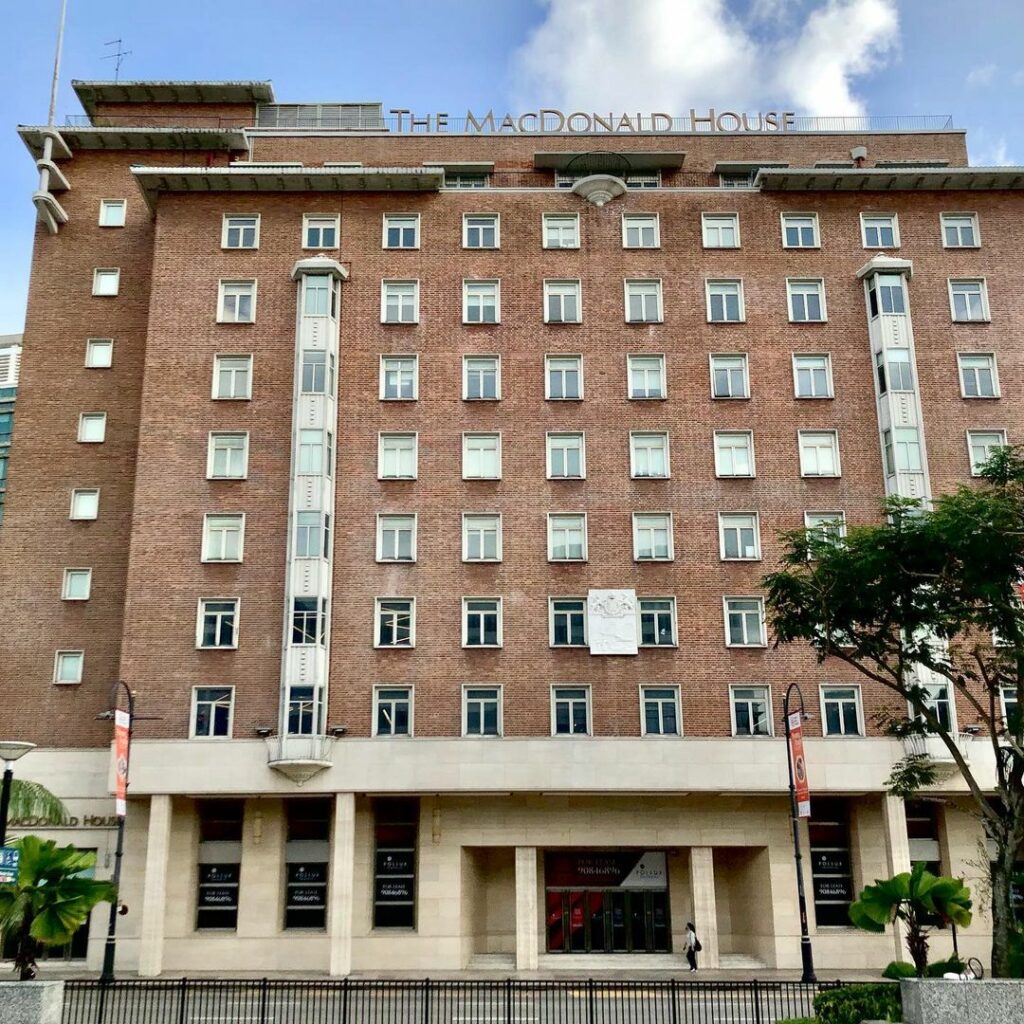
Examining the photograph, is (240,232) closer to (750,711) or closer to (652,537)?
(652,537)

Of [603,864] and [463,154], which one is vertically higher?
[463,154]

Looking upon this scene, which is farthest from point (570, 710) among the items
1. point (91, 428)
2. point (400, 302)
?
point (91, 428)

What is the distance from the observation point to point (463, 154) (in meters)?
48.8

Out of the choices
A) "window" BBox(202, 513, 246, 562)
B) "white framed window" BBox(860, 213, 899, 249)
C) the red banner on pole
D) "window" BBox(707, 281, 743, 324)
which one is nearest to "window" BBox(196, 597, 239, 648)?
"window" BBox(202, 513, 246, 562)

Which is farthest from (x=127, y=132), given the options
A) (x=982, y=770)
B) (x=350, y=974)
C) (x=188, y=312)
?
(x=982, y=770)

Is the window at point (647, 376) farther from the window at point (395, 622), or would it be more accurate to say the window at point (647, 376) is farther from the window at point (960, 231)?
the window at point (960, 231)

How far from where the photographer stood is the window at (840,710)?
3934cm

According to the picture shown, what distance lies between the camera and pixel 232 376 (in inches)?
1682

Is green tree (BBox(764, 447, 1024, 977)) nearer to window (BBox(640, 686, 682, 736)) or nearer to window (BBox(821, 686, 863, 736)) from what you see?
window (BBox(821, 686, 863, 736))

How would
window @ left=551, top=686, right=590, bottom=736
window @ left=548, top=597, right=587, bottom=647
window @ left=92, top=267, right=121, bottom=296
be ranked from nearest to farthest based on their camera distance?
window @ left=551, top=686, right=590, bottom=736 < window @ left=548, top=597, right=587, bottom=647 < window @ left=92, top=267, right=121, bottom=296

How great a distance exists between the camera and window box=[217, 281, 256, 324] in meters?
43.3

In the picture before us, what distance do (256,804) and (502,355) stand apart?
18.3m

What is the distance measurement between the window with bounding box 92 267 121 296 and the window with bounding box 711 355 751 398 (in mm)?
23509

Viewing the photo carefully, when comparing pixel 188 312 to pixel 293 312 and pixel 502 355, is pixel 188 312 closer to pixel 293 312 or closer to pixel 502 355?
pixel 293 312
